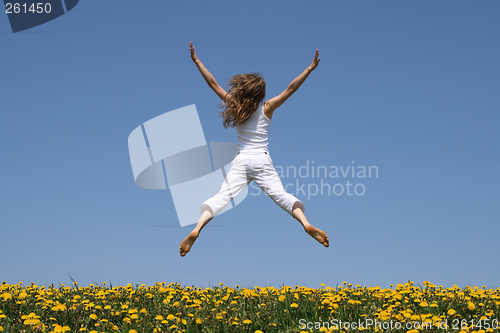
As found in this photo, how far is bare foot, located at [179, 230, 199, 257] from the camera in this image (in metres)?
5.73

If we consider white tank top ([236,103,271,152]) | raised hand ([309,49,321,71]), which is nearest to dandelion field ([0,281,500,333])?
white tank top ([236,103,271,152])

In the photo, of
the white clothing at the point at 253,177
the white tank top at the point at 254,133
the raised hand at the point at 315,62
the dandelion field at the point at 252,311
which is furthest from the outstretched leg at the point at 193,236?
the raised hand at the point at 315,62

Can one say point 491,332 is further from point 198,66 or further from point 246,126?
point 198,66

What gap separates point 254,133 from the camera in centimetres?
620

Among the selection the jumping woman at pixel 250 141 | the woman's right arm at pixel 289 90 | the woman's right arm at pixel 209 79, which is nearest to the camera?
the jumping woman at pixel 250 141

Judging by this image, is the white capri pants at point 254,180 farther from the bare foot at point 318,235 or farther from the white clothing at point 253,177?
the bare foot at point 318,235

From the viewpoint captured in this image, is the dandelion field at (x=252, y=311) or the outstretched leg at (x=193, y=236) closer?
the dandelion field at (x=252, y=311)

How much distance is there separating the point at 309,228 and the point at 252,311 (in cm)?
129

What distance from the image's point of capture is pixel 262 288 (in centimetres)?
709

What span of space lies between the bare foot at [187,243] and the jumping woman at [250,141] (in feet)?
→ 0.09

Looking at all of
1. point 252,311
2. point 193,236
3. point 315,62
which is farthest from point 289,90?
point 252,311

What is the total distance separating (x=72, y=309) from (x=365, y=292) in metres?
4.27

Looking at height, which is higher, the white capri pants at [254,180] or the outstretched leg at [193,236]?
the white capri pants at [254,180]

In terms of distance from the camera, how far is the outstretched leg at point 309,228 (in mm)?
5695
